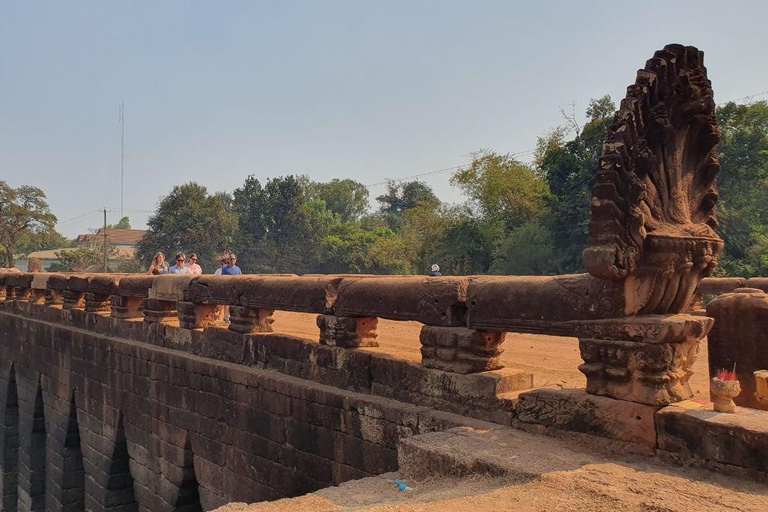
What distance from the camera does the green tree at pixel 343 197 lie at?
89.6 metres

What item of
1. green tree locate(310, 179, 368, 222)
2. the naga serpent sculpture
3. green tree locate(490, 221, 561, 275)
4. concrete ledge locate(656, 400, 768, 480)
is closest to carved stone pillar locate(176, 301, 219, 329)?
the naga serpent sculpture

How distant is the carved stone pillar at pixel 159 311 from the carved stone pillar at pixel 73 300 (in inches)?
121

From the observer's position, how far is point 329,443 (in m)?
5.15

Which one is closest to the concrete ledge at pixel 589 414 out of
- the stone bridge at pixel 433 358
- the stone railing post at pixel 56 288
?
the stone bridge at pixel 433 358

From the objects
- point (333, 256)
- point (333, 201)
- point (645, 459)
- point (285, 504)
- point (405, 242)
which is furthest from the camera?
point (333, 201)

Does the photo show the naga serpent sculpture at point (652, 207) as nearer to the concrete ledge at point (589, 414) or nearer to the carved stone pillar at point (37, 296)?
the concrete ledge at point (589, 414)

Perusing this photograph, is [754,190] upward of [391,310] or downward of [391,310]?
upward

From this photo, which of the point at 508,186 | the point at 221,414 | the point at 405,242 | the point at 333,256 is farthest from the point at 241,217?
the point at 221,414

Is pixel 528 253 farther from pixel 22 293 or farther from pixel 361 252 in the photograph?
pixel 361 252

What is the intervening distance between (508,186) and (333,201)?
Result: 57472 millimetres

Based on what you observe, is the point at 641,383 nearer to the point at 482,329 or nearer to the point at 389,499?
the point at 482,329

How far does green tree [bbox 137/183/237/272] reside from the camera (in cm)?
4984

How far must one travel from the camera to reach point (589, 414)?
354cm

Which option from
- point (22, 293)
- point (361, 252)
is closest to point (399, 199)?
point (361, 252)
